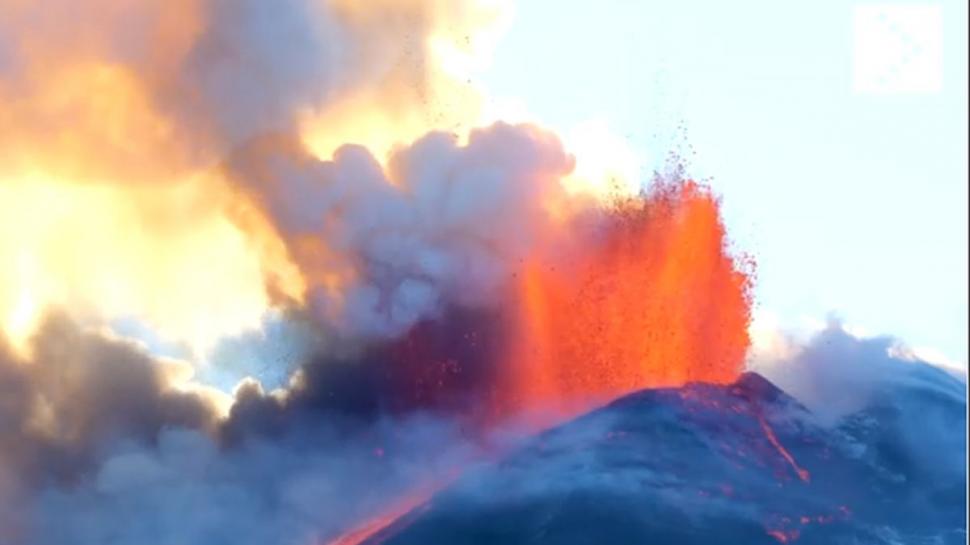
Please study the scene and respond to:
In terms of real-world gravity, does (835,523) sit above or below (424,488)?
below

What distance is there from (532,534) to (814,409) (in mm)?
26704

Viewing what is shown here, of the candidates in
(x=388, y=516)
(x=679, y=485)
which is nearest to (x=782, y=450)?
(x=679, y=485)

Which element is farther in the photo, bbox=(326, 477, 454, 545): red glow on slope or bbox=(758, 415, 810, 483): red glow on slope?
bbox=(758, 415, 810, 483): red glow on slope

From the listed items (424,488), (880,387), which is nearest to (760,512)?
(424,488)

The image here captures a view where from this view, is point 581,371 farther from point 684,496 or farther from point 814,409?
point 814,409

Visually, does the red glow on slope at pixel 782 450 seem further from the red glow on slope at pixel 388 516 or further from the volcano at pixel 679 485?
the red glow on slope at pixel 388 516

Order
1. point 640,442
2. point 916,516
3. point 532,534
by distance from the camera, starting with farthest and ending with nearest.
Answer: point 916,516 → point 640,442 → point 532,534

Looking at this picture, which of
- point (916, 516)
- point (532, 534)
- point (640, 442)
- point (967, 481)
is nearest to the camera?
point (532, 534)

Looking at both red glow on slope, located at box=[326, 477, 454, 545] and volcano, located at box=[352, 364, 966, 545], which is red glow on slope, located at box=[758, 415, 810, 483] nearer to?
volcano, located at box=[352, 364, 966, 545]

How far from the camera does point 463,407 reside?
9381 centimetres

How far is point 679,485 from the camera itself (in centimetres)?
9419

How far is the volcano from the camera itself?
89438 millimetres

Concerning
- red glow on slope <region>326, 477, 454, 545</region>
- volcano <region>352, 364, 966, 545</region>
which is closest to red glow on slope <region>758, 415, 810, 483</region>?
volcano <region>352, 364, 966, 545</region>

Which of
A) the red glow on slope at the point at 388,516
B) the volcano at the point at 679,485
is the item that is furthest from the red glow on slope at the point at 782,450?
the red glow on slope at the point at 388,516
